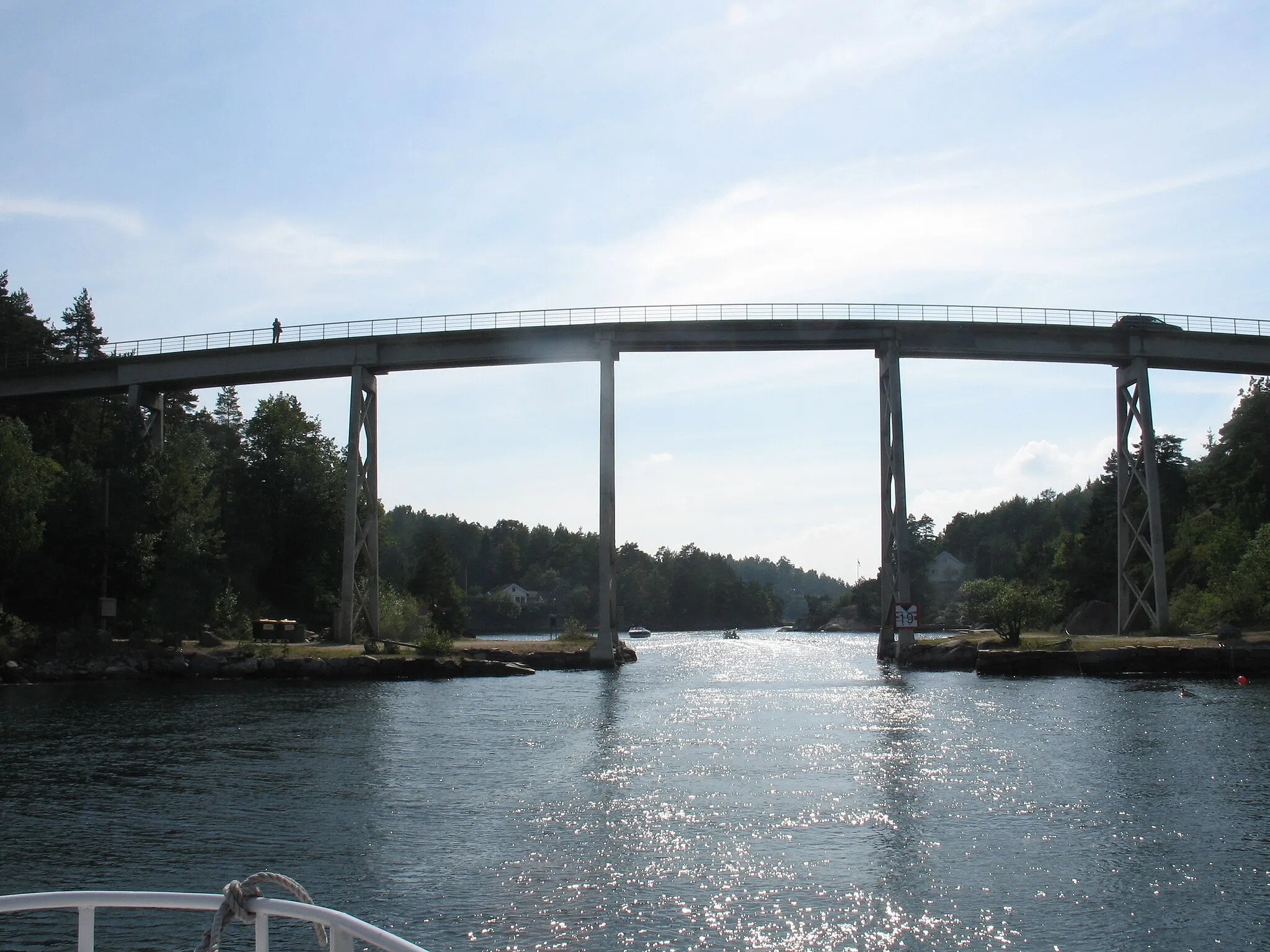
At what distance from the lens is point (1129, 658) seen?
46.1 m

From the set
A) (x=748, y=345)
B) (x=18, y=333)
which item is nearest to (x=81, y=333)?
(x=18, y=333)

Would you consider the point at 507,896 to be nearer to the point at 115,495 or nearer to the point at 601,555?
the point at 601,555

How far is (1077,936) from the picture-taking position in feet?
39.5

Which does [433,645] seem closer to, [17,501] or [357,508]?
[357,508]

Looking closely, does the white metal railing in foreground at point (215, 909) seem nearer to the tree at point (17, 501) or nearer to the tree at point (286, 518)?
the tree at point (17, 501)

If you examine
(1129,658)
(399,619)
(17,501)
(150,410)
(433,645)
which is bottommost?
(1129,658)

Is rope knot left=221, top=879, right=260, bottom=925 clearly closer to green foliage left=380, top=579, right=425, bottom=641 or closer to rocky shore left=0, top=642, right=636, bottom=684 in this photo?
rocky shore left=0, top=642, right=636, bottom=684

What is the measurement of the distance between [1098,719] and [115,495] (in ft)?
157

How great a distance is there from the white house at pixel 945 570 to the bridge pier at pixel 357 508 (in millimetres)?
145103

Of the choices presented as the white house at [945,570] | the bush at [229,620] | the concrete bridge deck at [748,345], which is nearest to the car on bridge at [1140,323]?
the concrete bridge deck at [748,345]

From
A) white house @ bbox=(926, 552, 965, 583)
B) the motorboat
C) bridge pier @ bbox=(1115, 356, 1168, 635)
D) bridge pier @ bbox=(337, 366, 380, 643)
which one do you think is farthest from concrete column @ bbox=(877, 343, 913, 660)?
white house @ bbox=(926, 552, 965, 583)

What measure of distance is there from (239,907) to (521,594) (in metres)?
186

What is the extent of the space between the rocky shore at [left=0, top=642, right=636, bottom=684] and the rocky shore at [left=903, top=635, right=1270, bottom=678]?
22.6 meters

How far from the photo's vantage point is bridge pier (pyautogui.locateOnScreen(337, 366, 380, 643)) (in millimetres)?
54000
